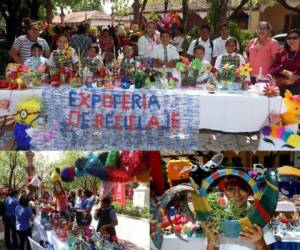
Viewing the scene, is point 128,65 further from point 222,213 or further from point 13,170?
point 222,213

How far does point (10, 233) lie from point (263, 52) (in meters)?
3.31

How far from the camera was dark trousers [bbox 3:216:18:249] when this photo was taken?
3760 mm

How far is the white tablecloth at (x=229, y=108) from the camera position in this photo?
4.58m

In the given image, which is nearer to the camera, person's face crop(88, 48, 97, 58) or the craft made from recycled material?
the craft made from recycled material

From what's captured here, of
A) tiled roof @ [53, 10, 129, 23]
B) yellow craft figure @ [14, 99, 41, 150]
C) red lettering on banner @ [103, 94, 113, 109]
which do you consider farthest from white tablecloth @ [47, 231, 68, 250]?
tiled roof @ [53, 10, 129, 23]

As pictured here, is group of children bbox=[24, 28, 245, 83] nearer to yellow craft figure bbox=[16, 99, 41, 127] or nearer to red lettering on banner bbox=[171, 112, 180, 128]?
yellow craft figure bbox=[16, 99, 41, 127]

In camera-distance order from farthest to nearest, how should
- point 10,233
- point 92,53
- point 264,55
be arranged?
point 264,55 → point 92,53 → point 10,233

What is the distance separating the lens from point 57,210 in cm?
372

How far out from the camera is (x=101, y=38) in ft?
26.6

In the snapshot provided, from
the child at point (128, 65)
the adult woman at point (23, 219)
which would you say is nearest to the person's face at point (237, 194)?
the adult woman at point (23, 219)

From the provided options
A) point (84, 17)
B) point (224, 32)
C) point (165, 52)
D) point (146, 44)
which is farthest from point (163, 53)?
point (84, 17)

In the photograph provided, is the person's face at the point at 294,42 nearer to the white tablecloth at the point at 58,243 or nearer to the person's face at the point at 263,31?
the person's face at the point at 263,31

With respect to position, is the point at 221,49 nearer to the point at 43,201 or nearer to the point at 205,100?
the point at 205,100

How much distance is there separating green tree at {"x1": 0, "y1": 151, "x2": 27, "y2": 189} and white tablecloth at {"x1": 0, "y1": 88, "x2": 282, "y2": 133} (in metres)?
0.81
